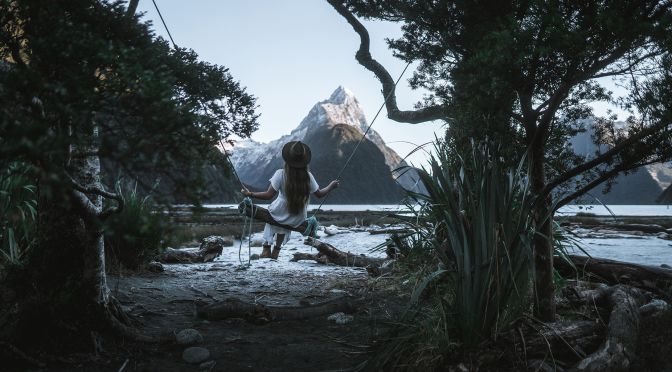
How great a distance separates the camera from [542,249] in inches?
124

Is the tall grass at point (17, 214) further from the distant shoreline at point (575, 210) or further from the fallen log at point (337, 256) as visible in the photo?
the fallen log at point (337, 256)

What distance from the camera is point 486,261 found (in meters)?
2.77

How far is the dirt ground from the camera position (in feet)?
9.82

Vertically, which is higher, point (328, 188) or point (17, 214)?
point (328, 188)

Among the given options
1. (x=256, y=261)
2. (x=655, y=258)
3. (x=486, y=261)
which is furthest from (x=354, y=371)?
(x=655, y=258)

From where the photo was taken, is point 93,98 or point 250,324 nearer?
point 93,98

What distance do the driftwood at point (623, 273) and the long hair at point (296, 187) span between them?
4.84m

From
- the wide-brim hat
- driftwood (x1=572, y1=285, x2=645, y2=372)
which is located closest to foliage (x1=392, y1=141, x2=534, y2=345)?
driftwood (x1=572, y1=285, x2=645, y2=372)

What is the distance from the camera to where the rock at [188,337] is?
3.31 metres

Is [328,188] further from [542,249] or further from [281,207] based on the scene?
[542,249]

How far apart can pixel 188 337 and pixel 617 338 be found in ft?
9.65

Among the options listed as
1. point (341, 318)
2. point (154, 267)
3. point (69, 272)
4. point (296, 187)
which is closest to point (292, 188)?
point (296, 187)

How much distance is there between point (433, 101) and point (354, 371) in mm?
4735

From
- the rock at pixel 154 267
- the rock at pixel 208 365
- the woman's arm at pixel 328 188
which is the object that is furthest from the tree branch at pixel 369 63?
the rock at pixel 208 365
